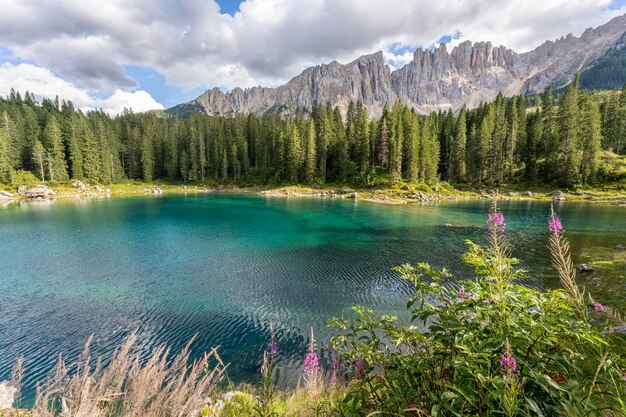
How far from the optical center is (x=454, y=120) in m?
106

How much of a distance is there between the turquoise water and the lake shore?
2656cm

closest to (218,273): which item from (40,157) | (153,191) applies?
(153,191)

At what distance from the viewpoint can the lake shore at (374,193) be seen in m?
71.3

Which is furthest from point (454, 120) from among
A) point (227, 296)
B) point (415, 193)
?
point (227, 296)

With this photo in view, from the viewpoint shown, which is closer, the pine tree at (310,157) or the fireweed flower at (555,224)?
the fireweed flower at (555,224)

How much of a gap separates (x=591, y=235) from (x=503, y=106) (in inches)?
3091

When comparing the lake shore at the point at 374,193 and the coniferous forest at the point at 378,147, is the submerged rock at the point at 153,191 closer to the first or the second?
the lake shore at the point at 374,193

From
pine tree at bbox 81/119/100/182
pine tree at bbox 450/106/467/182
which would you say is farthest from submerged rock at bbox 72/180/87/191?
pine tree at bbox 450/106/467/182

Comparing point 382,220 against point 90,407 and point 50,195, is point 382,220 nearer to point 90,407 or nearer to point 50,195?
point 90,407

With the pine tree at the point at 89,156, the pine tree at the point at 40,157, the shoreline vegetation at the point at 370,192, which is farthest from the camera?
the pine tree at the point at 89,156

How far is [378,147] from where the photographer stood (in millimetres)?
94188

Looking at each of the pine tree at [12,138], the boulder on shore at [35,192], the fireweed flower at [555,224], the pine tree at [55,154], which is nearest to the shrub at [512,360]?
the fireweed flower at [555,224]

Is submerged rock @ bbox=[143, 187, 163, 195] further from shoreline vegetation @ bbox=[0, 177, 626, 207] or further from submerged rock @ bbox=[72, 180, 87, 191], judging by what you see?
submerged rock @ bbox=[72, 180, 87, 191]

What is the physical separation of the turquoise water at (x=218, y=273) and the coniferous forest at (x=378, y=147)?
41643 mm
